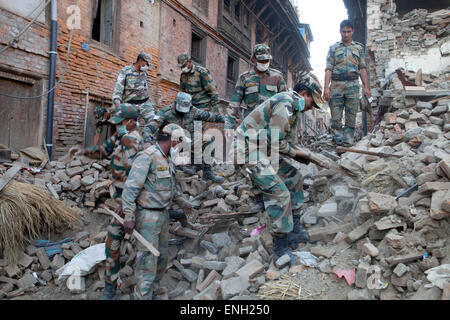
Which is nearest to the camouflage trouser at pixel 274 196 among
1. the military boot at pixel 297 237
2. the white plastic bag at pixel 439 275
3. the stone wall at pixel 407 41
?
the military boot at pixel 297 237

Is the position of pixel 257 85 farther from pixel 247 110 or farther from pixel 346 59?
pixel 346 59

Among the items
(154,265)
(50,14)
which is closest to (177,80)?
(50,14)

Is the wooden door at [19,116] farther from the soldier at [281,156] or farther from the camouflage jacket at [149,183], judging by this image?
the soldier at [281,156]

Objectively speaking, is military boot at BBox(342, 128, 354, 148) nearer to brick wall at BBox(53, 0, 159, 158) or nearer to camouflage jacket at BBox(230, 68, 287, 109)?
camouflage jacket at BBox(230, 68, 287, 109)

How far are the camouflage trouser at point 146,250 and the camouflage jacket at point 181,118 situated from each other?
2.35 metres

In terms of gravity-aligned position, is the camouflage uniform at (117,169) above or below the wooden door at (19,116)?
below

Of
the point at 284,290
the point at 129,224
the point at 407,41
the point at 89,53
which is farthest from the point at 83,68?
the point at 407,41

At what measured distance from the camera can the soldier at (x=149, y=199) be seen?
2.97 m

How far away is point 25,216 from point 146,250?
2.13 metres

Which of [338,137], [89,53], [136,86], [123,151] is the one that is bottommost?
[123,151]

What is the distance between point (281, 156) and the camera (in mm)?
3609

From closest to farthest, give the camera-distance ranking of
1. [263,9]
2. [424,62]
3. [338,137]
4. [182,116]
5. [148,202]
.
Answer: [148,202]
[182,116]
[338,137]
[424,62]
[263,9]

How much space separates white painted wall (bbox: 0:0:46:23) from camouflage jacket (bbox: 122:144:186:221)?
5.17 meters

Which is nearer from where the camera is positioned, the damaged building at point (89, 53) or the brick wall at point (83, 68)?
the damaged building at point (89, 53)
